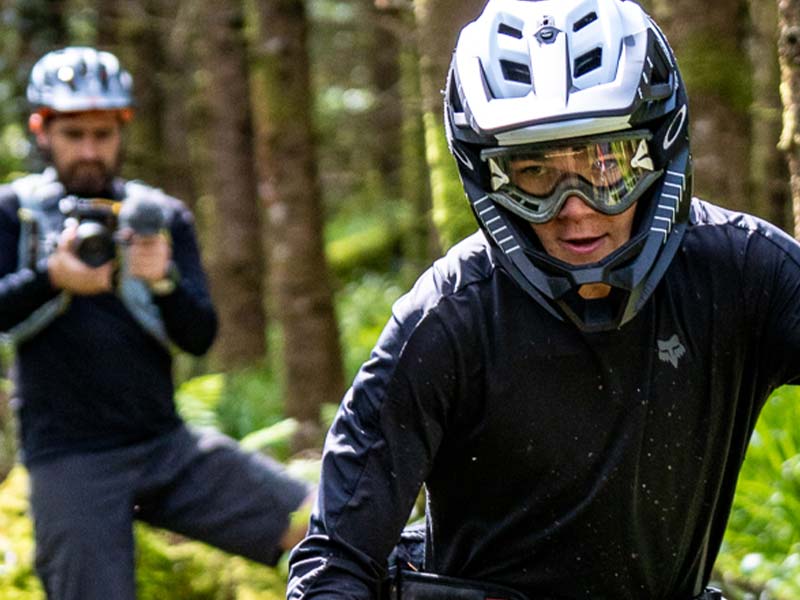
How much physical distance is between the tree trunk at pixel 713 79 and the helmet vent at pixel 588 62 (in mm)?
3901

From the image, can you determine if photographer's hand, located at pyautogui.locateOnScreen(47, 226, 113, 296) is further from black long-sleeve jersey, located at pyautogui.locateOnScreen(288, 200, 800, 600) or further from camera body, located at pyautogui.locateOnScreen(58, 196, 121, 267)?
black long-sleeve jersey, located at pyautogui.locateOnScreen(288, 200, 800, 600)

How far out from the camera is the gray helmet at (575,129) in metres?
3.06

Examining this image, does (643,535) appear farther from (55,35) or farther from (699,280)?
(55,35)

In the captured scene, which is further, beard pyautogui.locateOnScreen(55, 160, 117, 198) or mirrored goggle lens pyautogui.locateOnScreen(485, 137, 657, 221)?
beard pyautogui.locateOnScreen(55, 160, 117, 198)

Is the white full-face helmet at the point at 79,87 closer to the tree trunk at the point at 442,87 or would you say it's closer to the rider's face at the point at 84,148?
the rider's face at the point at 84,148

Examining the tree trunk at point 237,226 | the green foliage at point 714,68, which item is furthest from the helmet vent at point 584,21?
the tree trunk at point 237,226

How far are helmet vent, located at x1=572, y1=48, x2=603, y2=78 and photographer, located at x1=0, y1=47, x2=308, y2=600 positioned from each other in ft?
10.4

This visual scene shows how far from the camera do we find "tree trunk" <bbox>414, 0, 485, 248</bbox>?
6.14m

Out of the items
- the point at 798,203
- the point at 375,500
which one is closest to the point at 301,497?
the point at 798,203

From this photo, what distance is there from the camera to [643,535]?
323 centimetres

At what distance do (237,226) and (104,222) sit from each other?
8049 mm

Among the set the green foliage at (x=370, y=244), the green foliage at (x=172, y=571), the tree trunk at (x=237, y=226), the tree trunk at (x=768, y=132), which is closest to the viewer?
the green foliage at (x=172, y=571)

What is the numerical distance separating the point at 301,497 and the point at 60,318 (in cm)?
127

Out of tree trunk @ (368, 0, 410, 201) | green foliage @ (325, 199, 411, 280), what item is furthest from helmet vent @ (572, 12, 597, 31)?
green foliage @ (325, 199, 411, 280)
